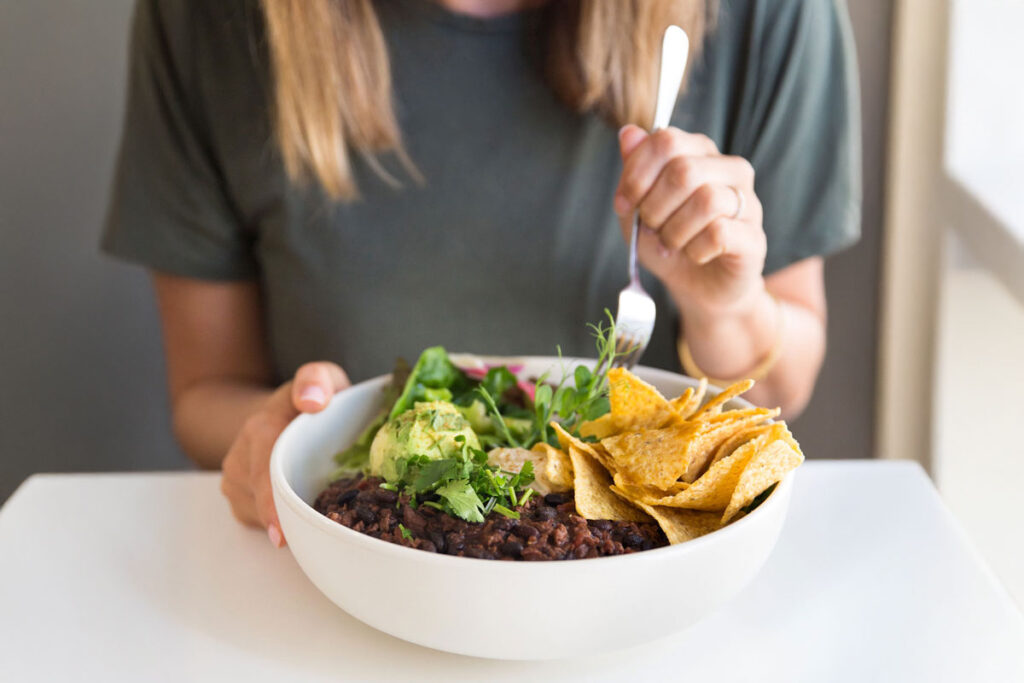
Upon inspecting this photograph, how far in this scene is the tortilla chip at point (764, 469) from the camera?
0.63 meters

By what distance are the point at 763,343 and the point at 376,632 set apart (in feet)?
2.09

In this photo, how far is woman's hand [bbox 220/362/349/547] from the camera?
81 centimetres

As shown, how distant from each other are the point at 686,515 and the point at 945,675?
0.19 m

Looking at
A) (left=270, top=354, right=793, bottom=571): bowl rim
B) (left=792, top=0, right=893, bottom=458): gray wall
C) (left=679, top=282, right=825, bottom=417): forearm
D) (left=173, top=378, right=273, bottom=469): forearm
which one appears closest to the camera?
(left=270, top=354, right=793, bottom=571): bowl rim

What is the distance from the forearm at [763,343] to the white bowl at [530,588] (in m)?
0.48

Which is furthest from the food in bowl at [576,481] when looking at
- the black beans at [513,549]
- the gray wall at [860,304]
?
the gray wall at [860,304]

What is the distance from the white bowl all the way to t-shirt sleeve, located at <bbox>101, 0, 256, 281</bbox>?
0.80 metres

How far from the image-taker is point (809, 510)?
0.85 metres

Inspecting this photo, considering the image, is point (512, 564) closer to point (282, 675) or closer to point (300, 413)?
point (282, 675)

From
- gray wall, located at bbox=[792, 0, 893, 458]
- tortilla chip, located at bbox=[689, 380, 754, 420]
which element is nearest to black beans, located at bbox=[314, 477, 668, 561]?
tortilla chip, located at bbox=[689, 380, 754, 420]

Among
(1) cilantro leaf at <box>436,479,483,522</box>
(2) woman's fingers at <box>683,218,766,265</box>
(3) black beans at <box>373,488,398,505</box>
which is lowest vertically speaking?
(3) black beans at <box>373,488,398,505</box>

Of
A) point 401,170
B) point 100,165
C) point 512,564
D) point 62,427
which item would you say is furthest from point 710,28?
point 62,427

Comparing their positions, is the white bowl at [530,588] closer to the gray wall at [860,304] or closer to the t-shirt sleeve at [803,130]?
the t-shirt sleeve at [803,130]

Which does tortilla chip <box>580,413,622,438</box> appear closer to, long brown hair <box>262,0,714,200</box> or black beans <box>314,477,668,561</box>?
black beans <box>314,477,668,561</box>
